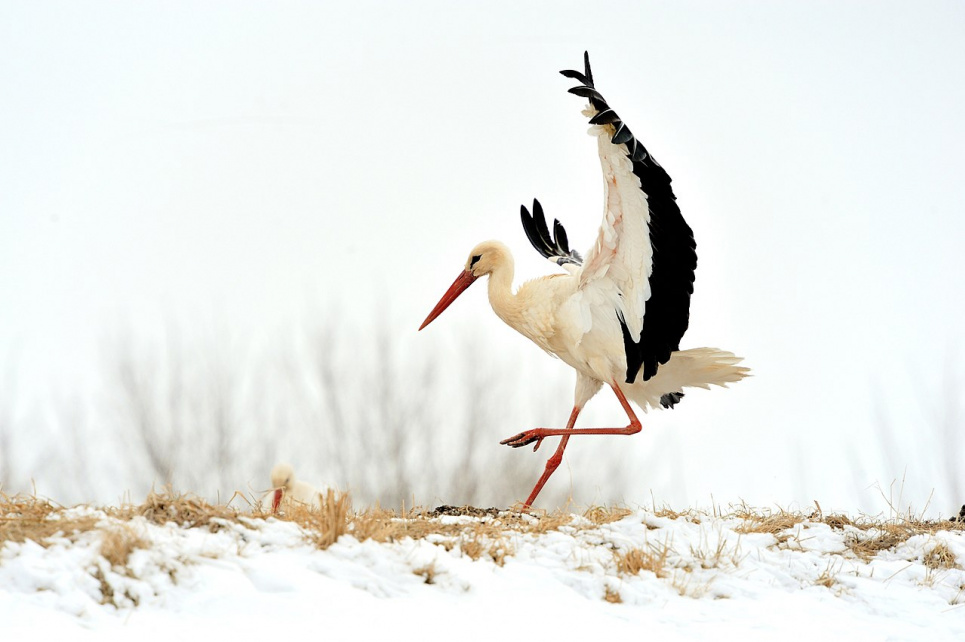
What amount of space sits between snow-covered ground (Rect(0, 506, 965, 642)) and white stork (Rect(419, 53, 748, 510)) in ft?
5.23

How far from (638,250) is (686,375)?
Result: 138cm

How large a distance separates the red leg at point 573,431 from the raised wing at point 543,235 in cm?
188

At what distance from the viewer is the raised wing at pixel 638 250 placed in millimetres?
5961

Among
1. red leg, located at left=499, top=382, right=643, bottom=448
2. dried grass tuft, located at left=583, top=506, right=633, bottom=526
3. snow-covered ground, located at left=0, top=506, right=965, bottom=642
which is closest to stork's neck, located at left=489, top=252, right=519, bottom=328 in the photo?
red leg, located at left=499, top=382, right=643, bottom=448

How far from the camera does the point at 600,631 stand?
3.72 meters

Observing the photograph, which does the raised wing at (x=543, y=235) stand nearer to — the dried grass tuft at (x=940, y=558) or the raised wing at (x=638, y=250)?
the raised wing at (x=638, y=250)

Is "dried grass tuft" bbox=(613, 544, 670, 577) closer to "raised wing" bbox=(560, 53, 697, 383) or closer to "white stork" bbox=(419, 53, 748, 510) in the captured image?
"white stork" bbox=(419, 53, 748, 510)

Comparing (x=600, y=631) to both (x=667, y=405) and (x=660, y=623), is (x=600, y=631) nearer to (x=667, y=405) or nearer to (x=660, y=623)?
(x=660, y=623)

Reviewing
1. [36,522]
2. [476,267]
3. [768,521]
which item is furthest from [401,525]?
[476,267]

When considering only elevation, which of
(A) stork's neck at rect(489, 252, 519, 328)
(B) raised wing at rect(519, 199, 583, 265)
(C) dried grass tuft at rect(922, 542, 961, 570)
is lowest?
(C) dried grass tuft at rect(922, 542, 961, 570)

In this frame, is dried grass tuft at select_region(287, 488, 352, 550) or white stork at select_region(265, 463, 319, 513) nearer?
dried grass tuft at select_region(287, 488, 352, 550)

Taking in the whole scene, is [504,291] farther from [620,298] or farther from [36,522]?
[36,522]

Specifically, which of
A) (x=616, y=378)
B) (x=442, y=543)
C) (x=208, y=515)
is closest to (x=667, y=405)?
(x=616, y=378)

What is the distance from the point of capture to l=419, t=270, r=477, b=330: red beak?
832 centimetres
